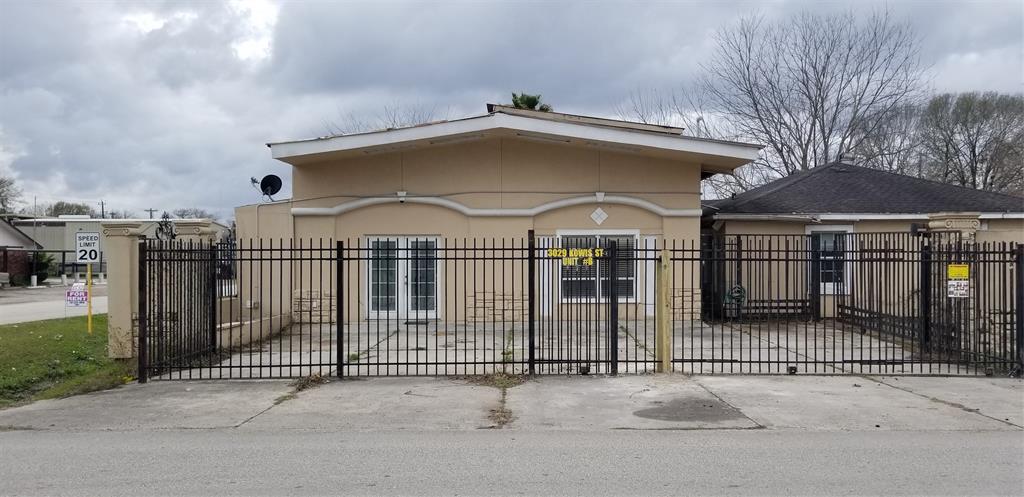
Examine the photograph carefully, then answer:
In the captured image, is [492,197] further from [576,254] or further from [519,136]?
[576,254]

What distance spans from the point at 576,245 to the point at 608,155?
2174 millimetres

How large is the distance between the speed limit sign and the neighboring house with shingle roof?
527 inches

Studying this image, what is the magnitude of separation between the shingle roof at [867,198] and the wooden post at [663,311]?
7981 mm

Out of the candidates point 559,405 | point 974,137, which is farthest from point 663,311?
point 974,137

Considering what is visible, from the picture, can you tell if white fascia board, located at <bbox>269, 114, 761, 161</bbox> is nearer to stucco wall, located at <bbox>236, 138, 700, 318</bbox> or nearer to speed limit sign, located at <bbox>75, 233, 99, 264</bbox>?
stucco wall, located at <bbox>236, 138, 700, 318</bbox>

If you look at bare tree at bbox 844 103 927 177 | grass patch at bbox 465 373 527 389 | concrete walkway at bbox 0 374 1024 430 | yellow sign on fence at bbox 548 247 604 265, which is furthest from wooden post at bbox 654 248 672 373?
bare tree at bbox 844 103 927 177

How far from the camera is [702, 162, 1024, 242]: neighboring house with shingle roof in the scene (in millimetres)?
17469

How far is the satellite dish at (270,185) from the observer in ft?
63.7

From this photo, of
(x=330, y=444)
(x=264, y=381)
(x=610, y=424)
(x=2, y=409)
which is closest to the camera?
(x=330, y=444)

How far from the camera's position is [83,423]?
7867 mm

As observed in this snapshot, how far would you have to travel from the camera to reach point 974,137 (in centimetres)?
3453

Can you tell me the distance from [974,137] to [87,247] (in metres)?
36.4

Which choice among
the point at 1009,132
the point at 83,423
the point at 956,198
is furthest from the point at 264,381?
the point at 1009,132

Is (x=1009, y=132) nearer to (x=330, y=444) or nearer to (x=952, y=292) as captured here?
(x=952, y=292)
